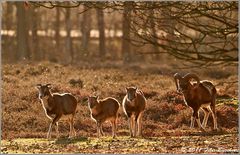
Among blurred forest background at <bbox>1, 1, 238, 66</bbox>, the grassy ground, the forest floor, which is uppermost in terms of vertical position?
blurred forest background at <bbox>1, 1, 238, 66</bbox>

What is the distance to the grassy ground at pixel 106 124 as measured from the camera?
17.6 metres

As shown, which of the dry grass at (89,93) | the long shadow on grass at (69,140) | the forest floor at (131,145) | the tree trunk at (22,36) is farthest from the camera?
the tree trunk at (22,36)

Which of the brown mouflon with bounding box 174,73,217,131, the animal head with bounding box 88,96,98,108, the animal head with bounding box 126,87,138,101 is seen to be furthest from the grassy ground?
the animal head with bounding box 126,87,138,101

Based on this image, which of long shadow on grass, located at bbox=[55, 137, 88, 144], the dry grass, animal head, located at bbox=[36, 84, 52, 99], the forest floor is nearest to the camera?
the forest floor

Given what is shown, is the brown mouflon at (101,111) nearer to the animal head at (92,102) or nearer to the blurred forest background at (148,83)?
the animal head at (92,102)

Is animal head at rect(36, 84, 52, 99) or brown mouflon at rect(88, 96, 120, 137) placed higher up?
animal head at rect(36, 84, 52, 99)

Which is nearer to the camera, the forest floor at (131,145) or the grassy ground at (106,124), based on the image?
the forest floor at (131,145)

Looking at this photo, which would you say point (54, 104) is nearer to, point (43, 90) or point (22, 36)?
A: point (43, 90)

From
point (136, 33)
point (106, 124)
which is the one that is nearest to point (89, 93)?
point (106, 124)

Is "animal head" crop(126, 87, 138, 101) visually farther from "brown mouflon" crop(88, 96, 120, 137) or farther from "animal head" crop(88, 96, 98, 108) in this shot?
"animal head" crop(88, 96, 98, 108)

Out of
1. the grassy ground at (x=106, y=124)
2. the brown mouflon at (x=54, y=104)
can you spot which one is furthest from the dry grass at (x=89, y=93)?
the brown mouflon at (x=54, y=104)

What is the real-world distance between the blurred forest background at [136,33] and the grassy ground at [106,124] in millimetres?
1554

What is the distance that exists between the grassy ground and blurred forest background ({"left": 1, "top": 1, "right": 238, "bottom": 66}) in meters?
1.55

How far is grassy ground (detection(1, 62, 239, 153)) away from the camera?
17.6 metres
